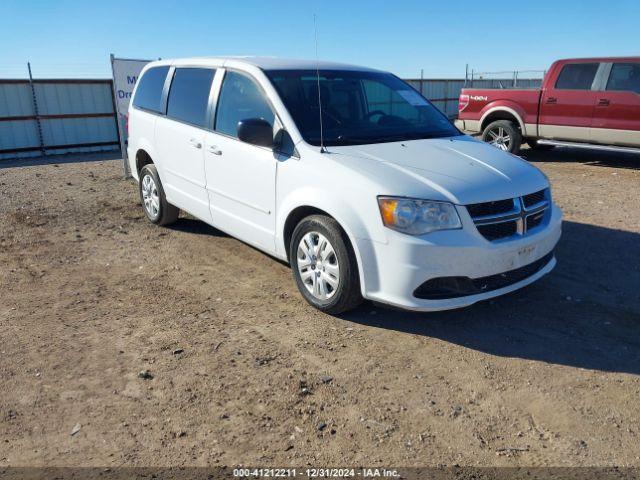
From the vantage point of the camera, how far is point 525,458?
8.64 feet

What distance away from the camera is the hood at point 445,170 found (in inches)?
142

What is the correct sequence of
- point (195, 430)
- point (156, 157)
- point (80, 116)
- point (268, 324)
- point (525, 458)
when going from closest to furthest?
point (525, 458) < point (195, 430) < point (268, 324) < point (156, 157) < point (80, 116)

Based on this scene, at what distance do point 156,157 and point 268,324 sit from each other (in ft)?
9.83

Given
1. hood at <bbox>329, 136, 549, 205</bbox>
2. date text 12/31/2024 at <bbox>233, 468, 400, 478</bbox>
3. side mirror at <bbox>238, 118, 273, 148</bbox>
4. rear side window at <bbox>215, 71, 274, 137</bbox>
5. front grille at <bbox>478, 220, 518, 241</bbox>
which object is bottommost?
date text 12/31/2024 at <bbox>233, 468, 400, 478</bbox>

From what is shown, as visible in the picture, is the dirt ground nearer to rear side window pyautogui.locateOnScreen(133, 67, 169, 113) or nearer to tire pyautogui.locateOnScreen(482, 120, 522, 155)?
rear side window pyautogui.locateOnScreen(133, 67, 169, 113)

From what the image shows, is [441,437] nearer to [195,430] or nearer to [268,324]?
[195,430]

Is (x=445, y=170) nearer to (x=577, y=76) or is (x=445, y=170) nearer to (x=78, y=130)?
(x=577, y=76)

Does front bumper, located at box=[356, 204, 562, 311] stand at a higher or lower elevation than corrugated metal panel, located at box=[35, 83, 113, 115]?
lower

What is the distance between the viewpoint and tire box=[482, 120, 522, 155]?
11023 mm

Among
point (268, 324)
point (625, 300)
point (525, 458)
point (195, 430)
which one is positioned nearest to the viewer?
point (525, 458)

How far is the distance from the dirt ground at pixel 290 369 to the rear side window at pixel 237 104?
1.38 m

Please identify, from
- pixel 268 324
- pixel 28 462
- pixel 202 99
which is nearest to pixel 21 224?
pixel 202 99

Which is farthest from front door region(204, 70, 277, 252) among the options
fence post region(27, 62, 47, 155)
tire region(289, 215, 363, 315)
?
fence post region(27, 62, 47, 155)

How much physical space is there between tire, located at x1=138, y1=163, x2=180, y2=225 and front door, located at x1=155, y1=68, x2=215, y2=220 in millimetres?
234
